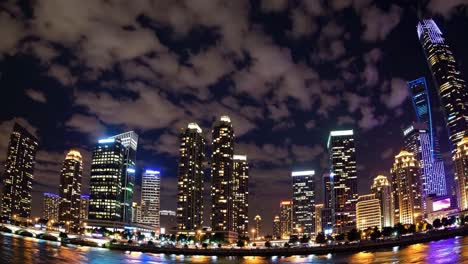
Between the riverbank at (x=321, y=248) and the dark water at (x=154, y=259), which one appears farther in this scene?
the riverbank at (x=321, y=248)

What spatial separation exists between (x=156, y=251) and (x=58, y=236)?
125 ft

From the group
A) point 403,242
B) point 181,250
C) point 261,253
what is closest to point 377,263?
point 403,242

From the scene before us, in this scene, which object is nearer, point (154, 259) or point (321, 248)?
point (154, 259)

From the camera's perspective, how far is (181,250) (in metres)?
155

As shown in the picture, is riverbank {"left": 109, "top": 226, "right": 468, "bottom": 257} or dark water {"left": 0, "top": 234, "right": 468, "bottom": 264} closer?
dark water {"left": 0, "top": 234, "right": 468, "bottom": 264}

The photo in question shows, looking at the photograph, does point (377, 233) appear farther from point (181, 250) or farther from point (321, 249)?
point (181, 250)

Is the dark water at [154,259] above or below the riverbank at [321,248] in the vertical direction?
above

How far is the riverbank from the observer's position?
12544 centimetres

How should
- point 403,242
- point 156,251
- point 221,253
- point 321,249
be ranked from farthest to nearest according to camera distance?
1. point 156,251
2. point 221,253
3. point 321,249
4. point 403,242

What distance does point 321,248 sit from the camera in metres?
141

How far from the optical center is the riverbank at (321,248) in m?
125

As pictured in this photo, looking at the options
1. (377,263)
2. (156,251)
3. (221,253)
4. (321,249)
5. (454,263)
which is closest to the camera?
(454,263)

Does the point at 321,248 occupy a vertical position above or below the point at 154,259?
below

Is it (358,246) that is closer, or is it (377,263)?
(377,263)
